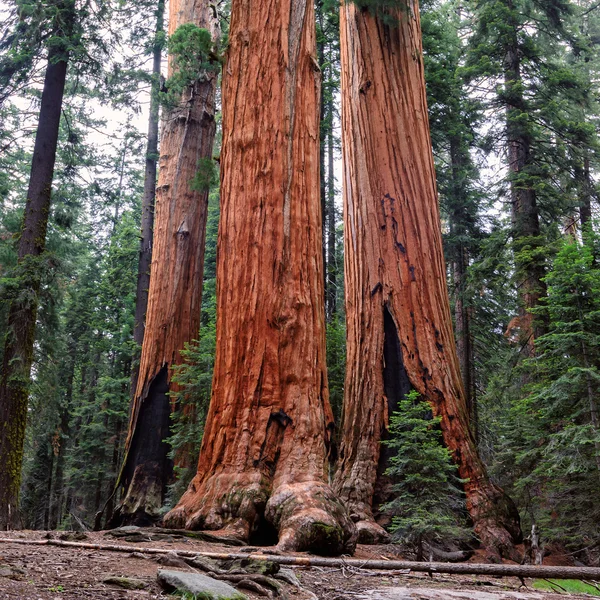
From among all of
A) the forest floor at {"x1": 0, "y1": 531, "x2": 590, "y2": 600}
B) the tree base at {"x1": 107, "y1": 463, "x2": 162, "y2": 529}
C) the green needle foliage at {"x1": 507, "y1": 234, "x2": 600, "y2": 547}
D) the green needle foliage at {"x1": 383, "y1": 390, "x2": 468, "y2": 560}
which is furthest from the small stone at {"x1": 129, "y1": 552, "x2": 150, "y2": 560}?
the tree base at {"x1": 107, "y1": 463, "x2": 162, "y2": 529}

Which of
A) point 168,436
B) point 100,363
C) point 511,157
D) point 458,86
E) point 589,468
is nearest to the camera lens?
point 589,468

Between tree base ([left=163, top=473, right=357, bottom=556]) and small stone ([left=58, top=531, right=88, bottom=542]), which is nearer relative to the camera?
small stone ([left=58, top=531, right=88, bottom=542])

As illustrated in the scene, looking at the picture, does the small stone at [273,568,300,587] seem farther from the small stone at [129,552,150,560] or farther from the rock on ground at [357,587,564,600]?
the small stone at [129,552,150,560]

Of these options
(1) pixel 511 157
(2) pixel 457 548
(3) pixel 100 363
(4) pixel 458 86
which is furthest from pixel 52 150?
(3) pixel 100 363

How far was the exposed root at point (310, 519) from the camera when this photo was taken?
3.97 m

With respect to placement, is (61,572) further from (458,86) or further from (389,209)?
(458,86)

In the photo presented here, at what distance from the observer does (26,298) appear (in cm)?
951

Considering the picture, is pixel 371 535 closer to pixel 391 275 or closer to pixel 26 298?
pixel 391 275

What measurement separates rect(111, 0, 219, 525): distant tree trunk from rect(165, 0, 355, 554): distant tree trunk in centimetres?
298

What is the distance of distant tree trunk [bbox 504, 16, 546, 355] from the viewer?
11.2m

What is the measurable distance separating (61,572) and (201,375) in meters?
5.83

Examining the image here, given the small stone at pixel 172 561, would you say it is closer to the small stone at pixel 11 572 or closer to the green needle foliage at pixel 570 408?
the small stone at pixel 11 572

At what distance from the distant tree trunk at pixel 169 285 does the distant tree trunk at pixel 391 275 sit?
292 centimetres

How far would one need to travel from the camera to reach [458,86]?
14.7 metres
